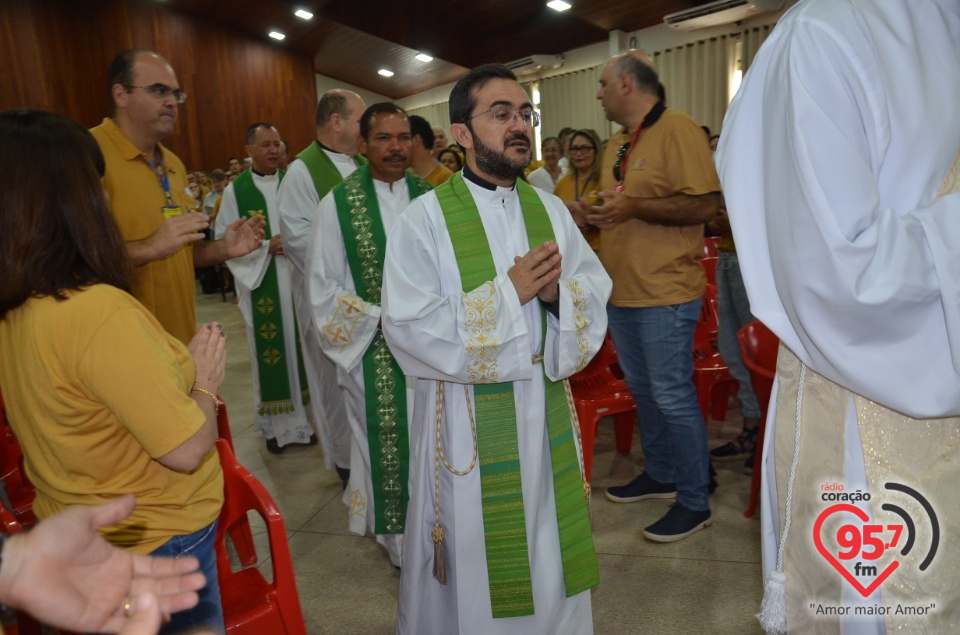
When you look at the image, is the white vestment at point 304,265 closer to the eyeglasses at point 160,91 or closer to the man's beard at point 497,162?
the eyeglasses at point 160,91

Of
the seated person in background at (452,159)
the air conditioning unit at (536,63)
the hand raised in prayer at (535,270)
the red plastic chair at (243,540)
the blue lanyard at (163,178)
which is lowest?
the red plastic chair at (243,540)

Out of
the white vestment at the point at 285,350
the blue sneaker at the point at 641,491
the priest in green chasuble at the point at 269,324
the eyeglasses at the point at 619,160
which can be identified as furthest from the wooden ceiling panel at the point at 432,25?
the blue sneaker at the point at 641,491

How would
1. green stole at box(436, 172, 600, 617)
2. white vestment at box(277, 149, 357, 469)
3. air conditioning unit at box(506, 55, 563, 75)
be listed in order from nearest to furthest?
green stole at box(436, 172, 600, 617) → white vestment at box(277, 149, 357, 469) → air conditioning unit at box(506, 55, 563, 75)

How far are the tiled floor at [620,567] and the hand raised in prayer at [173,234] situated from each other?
147 cm

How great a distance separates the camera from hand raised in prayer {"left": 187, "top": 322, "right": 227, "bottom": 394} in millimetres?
1499

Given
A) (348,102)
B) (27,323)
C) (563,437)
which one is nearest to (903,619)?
(563,437)

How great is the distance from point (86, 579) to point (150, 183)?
2133 mm

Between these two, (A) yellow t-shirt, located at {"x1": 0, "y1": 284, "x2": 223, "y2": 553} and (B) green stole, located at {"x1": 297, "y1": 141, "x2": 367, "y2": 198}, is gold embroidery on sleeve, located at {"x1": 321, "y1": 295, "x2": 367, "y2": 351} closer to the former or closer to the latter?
(B) green stole, located at {"x1": 297, "y1": 141, "x2": 367, "y2": 198}

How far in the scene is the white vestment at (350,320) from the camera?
273 cm

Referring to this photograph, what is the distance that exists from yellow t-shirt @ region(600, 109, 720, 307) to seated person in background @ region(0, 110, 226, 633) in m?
2.00

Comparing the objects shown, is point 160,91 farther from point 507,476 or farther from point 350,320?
point 507,476

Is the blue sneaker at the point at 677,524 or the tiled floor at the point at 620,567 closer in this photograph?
the tiled floor at the point at 620,567

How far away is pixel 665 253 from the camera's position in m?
2.87

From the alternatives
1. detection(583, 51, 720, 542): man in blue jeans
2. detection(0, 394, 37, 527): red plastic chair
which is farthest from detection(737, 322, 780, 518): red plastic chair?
detection(0, 394, 37, 527): red plastic chair
